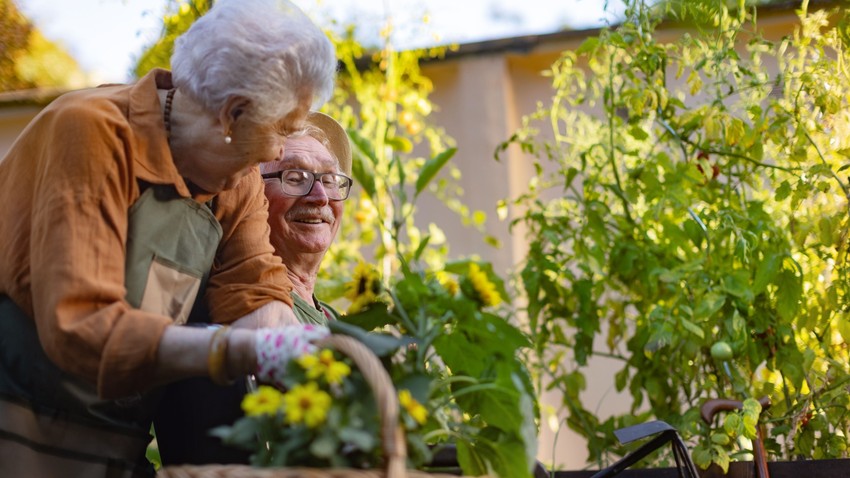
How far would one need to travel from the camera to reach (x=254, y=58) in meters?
1.33

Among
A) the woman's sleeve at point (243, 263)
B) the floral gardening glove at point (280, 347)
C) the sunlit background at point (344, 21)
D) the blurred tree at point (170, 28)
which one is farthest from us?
the sunlit background at point (344, 21)

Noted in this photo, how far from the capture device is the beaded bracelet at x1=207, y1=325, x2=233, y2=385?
119 cm

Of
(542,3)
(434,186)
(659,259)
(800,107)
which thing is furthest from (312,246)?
(542,3)

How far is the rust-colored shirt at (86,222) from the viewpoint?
47.0 inches

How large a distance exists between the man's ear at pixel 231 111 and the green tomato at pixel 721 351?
138 cm

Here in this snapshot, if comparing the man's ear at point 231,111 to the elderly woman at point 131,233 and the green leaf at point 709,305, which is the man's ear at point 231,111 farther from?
the green leaf at point 709,305

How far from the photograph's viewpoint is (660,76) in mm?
2561

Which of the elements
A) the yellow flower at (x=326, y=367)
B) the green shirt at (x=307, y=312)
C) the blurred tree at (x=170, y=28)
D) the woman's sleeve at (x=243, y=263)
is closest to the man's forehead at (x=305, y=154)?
the green shirt at (x=307, y=312)

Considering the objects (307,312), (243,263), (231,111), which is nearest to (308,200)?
(307,312)

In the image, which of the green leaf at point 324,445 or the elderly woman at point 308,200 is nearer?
the green leaf at point 324,445

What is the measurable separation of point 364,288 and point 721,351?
1223 millimetres

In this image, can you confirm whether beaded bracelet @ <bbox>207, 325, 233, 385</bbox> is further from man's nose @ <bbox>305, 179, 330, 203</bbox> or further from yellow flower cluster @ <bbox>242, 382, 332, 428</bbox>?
man's nose @ <bbox>305, 179, 330, 203</bbox>

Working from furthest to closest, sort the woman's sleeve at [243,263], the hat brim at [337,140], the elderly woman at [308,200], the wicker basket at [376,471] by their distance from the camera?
the hat brim at [337,140]
the elderly woman at [308,200]
the woman's sleeve at [243,263]
the wicker basket at [376,471]

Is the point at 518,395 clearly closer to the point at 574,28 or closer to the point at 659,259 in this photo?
the point at 659,259
